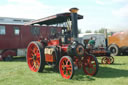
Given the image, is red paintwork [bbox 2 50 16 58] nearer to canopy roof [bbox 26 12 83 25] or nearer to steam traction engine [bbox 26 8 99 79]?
steam traction engine [bbox 26 8 99 79]

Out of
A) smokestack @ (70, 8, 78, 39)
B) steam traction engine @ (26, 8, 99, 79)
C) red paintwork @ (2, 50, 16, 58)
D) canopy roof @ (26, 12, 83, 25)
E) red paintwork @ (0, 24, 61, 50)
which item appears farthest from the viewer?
red paintwork @ (0, 24, 61, 50)

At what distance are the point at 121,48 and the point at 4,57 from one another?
8.58 m

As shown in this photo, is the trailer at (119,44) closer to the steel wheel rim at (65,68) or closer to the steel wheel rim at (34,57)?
the steel wheel rim at (34,57)

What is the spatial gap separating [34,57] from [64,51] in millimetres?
1618

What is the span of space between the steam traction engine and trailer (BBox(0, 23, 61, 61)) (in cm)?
479

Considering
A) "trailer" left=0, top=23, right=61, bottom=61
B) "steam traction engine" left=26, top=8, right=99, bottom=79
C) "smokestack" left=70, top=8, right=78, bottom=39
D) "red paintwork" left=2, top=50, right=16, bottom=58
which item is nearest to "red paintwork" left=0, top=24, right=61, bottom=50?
"trailer" left=0, top=23, right=61, bottom=61

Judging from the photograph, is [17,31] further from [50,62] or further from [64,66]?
[64,66]

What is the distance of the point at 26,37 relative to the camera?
1277 centimetres

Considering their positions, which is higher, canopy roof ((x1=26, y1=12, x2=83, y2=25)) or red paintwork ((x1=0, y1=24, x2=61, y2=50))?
canopy roof ((x1=26, y1=12, x2=83, y2=25))

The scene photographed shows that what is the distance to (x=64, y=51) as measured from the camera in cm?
577

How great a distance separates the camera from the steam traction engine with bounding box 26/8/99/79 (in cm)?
545

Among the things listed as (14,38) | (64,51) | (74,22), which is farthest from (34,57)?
(14,38)

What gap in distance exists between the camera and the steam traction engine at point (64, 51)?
215 inches

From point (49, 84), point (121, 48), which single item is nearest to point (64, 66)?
point (49, 84)
